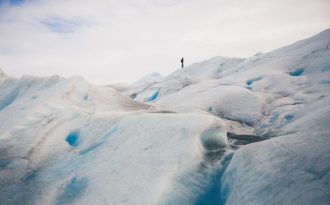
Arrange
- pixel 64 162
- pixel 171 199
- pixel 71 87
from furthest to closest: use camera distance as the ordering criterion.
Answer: pixel 71 87
pixel 64 162
pixel 171 199

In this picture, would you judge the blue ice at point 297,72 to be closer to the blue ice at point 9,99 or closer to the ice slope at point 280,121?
the ice slope at point 280,121

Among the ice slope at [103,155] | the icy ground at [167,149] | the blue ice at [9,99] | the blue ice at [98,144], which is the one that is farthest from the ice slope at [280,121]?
the blue ice at [9,99]

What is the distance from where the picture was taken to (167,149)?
4.22 meters

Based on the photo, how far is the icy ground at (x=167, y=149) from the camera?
3.16 meters

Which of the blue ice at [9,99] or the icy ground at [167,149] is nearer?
the icy ground at [167,149]

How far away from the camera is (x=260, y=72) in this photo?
1032 cm

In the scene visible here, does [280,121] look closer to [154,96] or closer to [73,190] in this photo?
[73,190]

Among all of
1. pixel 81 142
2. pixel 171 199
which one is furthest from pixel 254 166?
pixel 81 142

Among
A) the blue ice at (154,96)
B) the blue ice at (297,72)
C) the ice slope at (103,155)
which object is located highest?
the blue ice at (297,72)

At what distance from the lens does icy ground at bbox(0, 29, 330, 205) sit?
3.16 meters

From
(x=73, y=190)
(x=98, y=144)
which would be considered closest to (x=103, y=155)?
(x=98, y=144)

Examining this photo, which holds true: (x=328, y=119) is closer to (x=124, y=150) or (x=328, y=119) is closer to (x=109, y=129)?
(x=124, y=150)

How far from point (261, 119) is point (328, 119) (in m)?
2.57

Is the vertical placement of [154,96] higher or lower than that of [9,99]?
lower
